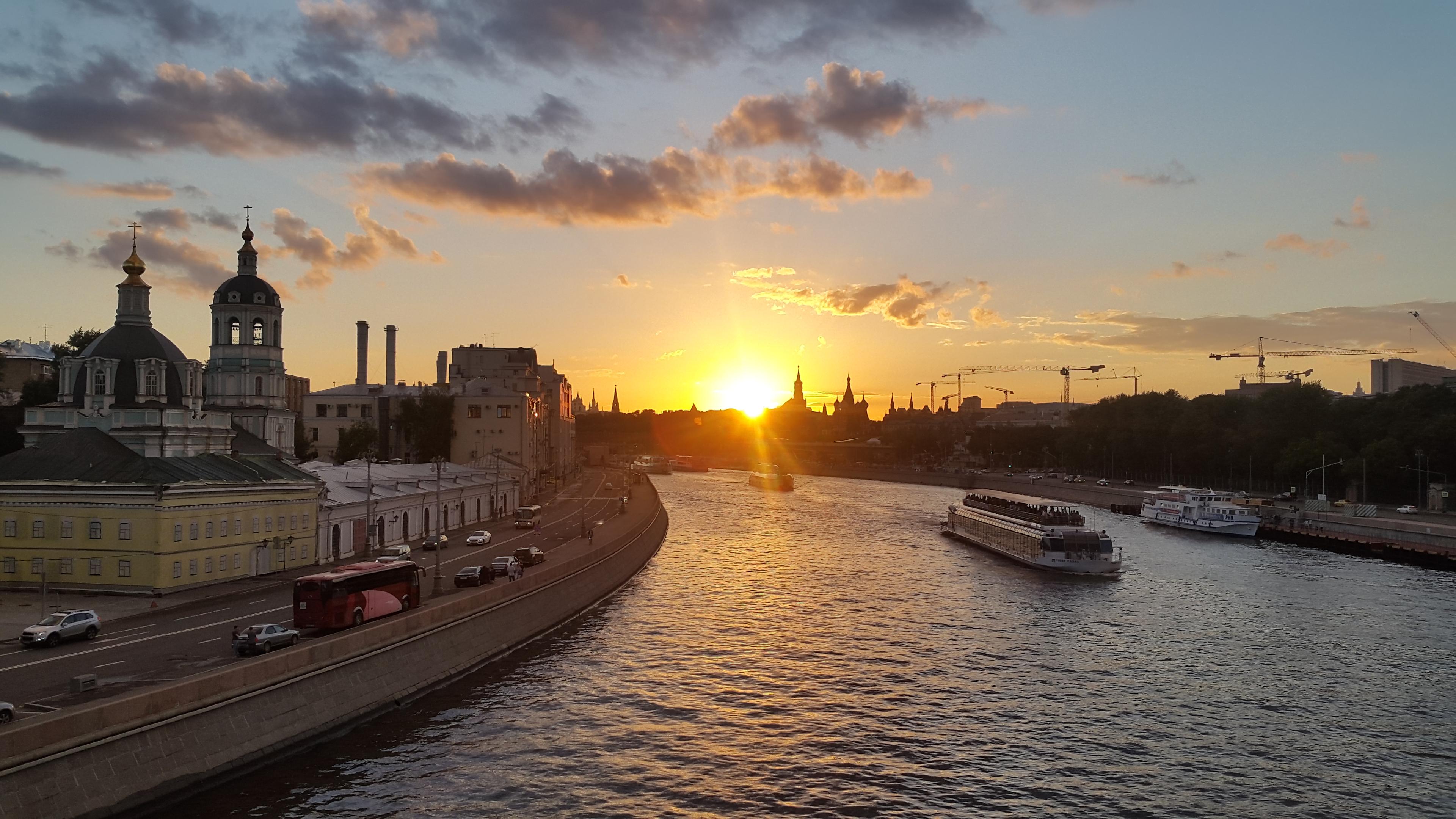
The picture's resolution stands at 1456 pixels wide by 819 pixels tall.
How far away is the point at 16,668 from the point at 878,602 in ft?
148

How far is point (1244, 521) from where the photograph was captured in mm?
103375

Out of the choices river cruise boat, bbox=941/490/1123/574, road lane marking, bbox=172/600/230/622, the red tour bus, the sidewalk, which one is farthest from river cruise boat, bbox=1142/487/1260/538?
road lane marking, bbox=172/600/230/622

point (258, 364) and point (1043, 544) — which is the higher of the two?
point (258, 364)

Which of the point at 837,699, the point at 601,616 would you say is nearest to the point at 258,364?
the point at 601,616

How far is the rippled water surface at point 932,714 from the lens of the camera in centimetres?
2962

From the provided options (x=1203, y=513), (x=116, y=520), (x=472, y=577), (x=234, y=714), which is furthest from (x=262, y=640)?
(x=1203, y=513)

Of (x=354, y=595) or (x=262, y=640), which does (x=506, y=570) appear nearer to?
(x=354, y=595)

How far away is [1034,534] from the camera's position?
3258 inches

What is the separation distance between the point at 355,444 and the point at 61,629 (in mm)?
95086

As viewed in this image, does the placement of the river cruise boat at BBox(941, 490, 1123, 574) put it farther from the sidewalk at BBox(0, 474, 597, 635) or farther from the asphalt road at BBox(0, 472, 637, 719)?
the sidewalk at BBox(0, 474, 597, 635)

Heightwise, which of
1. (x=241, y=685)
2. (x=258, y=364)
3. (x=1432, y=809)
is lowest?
(x=1432, y=809)

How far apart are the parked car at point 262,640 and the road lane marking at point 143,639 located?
13.7 feet

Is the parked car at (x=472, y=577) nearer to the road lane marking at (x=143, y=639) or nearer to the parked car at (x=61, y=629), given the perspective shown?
the road lane marking at (x=143, y=639)

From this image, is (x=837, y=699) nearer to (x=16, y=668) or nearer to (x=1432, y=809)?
(x=1432, y=809)
